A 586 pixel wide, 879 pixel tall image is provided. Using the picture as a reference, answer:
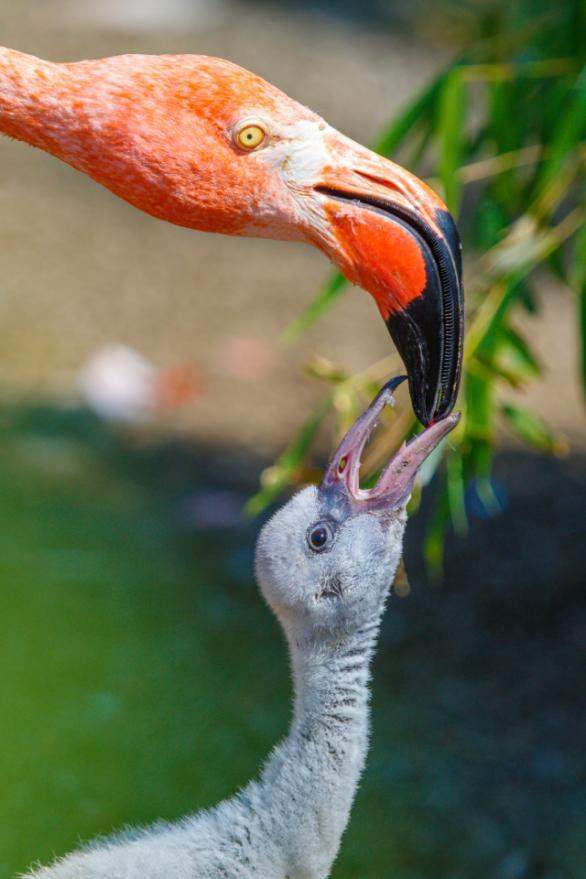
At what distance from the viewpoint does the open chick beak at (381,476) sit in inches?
74.8

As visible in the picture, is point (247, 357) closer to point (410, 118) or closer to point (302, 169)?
point (410, 118)

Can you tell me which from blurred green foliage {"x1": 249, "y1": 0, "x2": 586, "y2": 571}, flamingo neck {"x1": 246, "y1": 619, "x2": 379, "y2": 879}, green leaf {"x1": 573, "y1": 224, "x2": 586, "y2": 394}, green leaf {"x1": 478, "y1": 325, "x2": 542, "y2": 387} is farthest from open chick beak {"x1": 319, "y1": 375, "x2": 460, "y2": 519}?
green leaf {"x1": 573, "y1": 224, "x2": 586, "y2": 394}

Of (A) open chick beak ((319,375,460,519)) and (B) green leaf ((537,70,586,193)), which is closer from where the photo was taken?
(A) open chick beak ((319,375,460,519))

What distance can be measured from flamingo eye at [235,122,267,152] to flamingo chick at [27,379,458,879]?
436 millimetres

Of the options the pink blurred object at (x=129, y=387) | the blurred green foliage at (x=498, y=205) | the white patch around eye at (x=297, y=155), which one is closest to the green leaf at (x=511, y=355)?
the blurred green foliage at (x=498, y=205)

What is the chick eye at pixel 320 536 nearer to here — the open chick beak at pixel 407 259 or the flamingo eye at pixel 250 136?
the open chick beak at pixel 407 259

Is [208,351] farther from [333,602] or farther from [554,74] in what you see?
[333,602]

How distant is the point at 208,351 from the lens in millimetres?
5449

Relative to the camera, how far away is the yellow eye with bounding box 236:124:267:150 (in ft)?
6.32

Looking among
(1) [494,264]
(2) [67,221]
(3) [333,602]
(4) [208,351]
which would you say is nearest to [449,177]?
(1) [494,264]

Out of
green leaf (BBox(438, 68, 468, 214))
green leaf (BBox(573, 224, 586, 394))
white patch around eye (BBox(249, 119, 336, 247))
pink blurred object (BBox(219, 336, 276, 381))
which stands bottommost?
white patch around eye (BBox(249, 119, 336, 247))

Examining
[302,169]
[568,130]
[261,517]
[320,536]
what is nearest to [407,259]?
[302,169]

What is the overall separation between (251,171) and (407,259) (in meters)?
0.28

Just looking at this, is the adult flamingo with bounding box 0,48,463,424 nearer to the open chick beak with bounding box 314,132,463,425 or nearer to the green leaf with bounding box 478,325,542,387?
the open chick beak with bounding box 314,132,463,425
